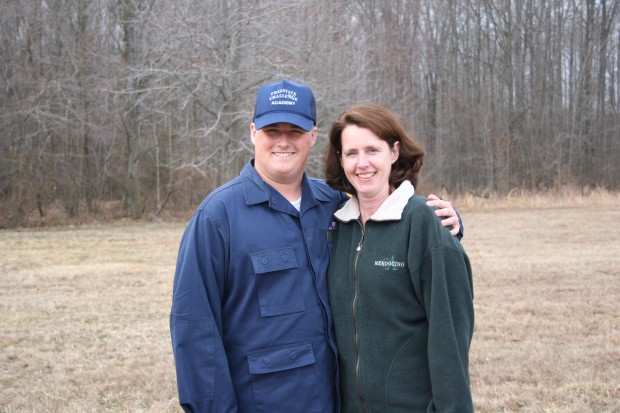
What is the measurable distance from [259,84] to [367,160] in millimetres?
17101

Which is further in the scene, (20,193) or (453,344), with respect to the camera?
(20,193)

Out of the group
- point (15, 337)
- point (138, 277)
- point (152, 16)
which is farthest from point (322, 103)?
point (15, 337)

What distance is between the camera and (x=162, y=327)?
7.18 meters

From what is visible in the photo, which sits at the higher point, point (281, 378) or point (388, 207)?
point (388, 207)

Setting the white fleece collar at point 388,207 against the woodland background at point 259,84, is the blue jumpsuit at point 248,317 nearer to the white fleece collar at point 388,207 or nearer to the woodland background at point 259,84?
the white fleece collar at point 388,207

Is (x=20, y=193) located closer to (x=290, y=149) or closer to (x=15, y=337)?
(x=15, y=337)

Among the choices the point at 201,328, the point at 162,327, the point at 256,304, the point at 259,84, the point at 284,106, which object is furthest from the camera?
the point at 259,84

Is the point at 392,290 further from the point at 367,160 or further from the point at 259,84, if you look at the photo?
the point at 259,84

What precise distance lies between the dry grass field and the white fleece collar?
8.69ft

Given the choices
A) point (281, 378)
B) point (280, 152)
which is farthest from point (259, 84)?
point (281, 378)

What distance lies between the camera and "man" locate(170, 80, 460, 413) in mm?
2338

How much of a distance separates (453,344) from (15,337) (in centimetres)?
569

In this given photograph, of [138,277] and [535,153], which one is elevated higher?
[535,153]

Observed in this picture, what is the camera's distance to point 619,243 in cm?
1352
